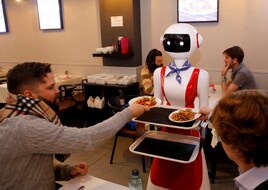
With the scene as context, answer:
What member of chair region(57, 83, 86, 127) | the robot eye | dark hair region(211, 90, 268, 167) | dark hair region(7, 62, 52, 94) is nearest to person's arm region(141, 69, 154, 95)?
chair region(57, 83, 86, 127)

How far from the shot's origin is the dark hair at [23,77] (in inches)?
46.9

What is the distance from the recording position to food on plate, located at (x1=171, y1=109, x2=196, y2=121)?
134 cm

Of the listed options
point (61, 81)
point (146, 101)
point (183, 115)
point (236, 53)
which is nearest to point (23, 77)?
point (146, 101)

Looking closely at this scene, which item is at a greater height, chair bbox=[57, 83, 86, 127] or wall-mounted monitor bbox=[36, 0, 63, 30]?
wall-mounted monitor bbox=[36, 0, 63, 30]

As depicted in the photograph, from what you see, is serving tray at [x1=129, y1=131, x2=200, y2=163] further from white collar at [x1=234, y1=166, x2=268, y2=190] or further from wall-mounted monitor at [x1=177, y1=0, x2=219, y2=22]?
wall-mounted monitor at [x1=177, y1=0, x2=219, y2=22]

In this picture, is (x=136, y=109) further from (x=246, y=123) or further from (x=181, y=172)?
(x=246, y=123)

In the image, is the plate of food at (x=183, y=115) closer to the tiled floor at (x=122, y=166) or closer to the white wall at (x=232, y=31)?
the tiled floor at (x=122, y=166)

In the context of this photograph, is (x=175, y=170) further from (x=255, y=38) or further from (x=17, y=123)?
(x=255, y=38)

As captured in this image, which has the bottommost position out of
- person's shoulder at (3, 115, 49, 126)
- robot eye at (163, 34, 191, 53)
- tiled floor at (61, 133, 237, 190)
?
tiled floor at (61, 133, 237, 190)

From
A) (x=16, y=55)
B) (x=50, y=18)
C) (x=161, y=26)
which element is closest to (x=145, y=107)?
(x=161, y=26)

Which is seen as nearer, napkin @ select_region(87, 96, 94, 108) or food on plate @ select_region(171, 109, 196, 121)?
food on plate @ select_region(171, 109, 196, 121)

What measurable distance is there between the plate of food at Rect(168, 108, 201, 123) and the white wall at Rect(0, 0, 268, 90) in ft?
7.38

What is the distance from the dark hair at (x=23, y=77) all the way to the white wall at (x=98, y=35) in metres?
2.68

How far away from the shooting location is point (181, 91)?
1709mm
